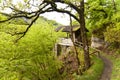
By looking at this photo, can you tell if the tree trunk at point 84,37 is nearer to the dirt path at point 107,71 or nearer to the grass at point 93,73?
the grass at point 93,73

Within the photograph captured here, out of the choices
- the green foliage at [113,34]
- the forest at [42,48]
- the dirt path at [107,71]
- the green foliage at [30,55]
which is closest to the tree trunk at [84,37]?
the forest at [42,48]

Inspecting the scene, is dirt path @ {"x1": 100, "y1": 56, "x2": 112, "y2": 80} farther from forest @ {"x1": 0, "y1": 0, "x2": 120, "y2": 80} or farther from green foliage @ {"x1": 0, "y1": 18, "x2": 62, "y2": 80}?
green foliage @ {"x1": 0, "y1": 18, "x2": 62, "y2": 80}

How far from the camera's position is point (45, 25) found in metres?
29.8

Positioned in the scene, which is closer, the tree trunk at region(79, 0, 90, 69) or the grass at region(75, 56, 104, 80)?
the grass at region(75, 56, 104, 80)

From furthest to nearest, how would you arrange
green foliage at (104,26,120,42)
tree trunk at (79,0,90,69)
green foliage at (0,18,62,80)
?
green foliage at (104,26,120,42) < tree trunk at (79,0,90,69) < green foliage at (0,18,62,80)

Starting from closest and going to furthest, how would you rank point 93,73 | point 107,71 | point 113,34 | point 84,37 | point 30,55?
point 93,73 → point 107,71 → point 84,37 → point 30,55 → point 113,34

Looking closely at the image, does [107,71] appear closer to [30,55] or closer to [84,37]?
[84,37]

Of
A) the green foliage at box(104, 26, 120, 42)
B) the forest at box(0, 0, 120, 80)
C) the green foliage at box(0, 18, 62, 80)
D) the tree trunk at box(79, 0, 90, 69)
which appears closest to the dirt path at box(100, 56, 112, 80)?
the forest at box(0, 0, 120, 80)

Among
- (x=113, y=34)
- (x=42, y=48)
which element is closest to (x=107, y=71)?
(x=42, y=48)

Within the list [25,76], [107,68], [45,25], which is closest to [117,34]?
[107,68]

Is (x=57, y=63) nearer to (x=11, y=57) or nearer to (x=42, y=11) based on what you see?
(x=11, y=57)

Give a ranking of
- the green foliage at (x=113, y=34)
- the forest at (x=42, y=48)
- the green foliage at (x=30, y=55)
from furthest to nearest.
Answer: the green foliage at (x=113, y=34) → the green foliage at (x=30, y=55) → the forest at (x=42, y=48)

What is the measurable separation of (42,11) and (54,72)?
1011 centimetres

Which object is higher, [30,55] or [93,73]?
[30,55]
